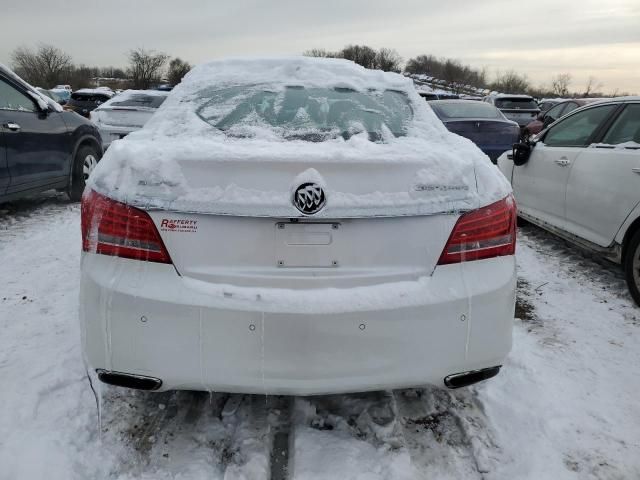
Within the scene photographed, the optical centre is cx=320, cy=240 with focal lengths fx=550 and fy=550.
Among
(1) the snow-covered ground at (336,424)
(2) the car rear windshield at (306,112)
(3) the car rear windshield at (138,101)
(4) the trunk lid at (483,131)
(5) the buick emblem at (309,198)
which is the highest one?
(2) the car rear windshield at (306,112)

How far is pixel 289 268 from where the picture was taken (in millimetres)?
2061

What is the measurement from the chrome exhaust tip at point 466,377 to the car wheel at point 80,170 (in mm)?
6189

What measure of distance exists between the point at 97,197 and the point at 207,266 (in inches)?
21.3

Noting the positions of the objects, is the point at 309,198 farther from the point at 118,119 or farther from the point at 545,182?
the point at 118,119

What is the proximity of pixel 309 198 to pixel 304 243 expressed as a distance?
0.17m

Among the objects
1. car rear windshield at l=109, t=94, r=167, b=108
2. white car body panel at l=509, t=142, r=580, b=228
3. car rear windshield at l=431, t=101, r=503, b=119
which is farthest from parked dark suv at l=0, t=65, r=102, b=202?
car rear windshield at l=431, t=101, r=503, b=119

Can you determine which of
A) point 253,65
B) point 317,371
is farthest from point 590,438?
point 253,65

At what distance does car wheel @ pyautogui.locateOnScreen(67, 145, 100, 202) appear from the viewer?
7078 millimetres

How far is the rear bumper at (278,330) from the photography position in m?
2.04

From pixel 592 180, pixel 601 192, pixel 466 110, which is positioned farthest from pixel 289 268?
pixel 466 110

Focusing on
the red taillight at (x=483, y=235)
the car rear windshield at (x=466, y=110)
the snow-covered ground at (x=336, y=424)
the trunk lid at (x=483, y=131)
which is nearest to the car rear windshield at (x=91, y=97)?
the car rear windshield at (x=466, y=110)

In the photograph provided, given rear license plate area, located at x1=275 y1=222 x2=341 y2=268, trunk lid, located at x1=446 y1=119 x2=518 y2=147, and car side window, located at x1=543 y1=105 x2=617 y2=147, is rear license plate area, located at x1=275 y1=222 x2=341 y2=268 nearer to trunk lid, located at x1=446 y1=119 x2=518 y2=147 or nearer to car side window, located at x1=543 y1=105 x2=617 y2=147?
car side window, located at x1=543 y1=105 x2=617 y2=147

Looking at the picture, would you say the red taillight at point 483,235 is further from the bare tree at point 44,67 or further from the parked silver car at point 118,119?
the bare tree at point 44,67

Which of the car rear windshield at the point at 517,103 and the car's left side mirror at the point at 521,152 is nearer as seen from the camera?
the car's left side mirror at the point at 521,152
